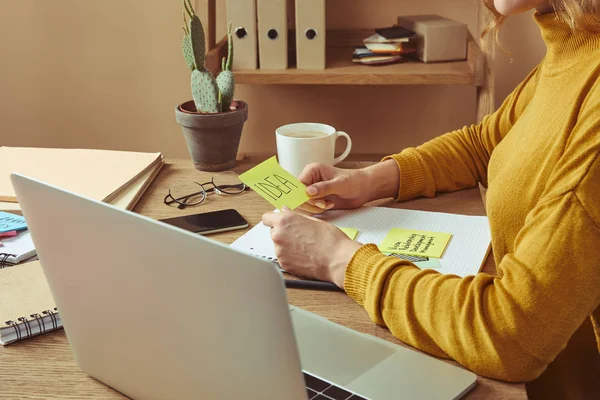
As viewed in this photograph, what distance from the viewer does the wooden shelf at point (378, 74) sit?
1927mm

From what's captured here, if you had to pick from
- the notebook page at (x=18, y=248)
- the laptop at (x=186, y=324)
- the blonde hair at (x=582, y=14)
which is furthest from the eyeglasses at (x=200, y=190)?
the blonde hair at (x=582, y=14)

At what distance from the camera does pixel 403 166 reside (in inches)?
49.7

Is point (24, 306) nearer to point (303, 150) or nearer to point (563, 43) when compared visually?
point (303, 150)

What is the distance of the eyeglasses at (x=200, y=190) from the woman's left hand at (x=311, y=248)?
31 centimetres

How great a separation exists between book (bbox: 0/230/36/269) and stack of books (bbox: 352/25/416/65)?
Answer: 4.02ft

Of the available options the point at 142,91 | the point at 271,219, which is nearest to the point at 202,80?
the point at 271,219

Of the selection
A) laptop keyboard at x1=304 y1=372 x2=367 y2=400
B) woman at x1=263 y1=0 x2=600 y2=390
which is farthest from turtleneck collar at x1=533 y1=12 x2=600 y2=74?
laptop keyboard at x1=304 y1=372 x2=367 y2=400

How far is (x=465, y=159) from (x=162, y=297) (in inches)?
31.9

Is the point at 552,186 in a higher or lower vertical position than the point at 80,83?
higher

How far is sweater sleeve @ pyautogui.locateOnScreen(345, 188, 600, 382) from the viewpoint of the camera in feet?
2.38

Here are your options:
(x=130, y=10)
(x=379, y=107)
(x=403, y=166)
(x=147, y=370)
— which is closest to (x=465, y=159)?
(x=403, y=166)

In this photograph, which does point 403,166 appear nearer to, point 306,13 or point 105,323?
point 105,323

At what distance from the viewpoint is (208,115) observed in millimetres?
1385

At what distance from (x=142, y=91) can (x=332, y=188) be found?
1.50m
